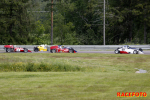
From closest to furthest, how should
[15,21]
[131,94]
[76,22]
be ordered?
[131,94]
[15,21]
[76,22]

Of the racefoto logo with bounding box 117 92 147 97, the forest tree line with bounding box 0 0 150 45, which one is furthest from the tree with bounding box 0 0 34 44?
the racefoto logo with bounding box 117 92 147 97

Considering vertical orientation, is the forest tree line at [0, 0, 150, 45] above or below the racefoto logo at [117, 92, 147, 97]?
above

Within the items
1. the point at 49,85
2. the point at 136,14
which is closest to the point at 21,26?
the point at 136,14

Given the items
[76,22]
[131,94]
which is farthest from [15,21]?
[131,94]

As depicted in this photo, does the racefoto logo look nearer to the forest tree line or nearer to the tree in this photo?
the forest tree line

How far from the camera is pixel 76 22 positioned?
180ft

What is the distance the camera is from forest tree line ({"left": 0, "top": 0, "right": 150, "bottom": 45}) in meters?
44.2

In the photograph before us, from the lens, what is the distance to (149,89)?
303 inches

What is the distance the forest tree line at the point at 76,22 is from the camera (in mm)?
44219

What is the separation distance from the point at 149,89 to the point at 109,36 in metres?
43.4

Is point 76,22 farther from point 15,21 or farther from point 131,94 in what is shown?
point 131,94

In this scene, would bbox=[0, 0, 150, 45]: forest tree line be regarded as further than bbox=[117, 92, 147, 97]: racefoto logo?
Yes

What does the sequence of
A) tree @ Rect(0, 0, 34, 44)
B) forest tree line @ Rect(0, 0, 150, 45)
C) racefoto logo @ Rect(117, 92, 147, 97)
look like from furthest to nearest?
forest tree line @ Rect(0, 0, 150, 45) < tree @ Rect(0, 0, 34, 44) < racefoto logo @ Rect(117, 92, 147, 97)

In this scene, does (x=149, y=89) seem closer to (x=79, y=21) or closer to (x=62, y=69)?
(x=62, y=69)
